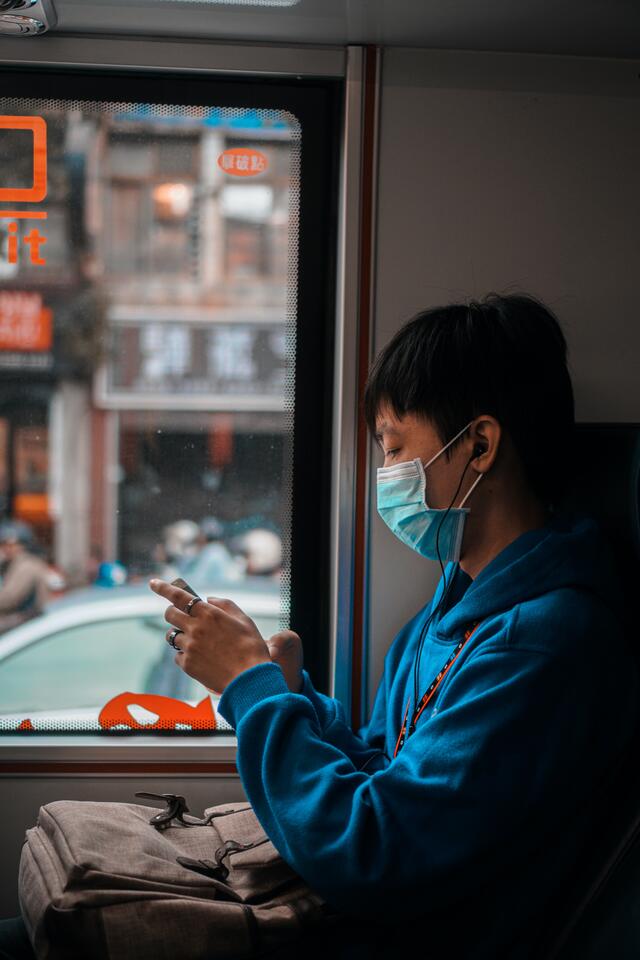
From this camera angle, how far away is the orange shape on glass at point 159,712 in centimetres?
228

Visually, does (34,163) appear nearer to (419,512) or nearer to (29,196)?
(29,196)

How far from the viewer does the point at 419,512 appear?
5.22ft

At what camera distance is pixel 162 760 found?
222 cm

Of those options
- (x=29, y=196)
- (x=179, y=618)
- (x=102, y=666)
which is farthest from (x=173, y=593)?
(x=29, y=196)

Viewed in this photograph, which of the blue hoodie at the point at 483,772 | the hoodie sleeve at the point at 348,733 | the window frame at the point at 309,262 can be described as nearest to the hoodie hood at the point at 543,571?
the blue hoodie at the point at 483,772

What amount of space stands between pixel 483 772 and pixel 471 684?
13 cm

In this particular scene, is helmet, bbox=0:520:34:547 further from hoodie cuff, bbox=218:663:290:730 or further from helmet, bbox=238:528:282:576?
hoodie cuff, bbox=218:663:290:730

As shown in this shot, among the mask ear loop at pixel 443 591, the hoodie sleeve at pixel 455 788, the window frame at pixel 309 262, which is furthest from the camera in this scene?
the window frame at pixel 309 262

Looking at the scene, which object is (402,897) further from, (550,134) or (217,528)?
(550,134)

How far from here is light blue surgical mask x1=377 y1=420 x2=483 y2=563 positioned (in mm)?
1576

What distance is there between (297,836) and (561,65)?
181cm

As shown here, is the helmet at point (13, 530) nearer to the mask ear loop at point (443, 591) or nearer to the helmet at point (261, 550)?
the helmet at point (261, 550)

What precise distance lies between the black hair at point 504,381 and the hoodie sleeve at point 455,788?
36cm

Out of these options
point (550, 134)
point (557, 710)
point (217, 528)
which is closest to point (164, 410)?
point (217, 528)
